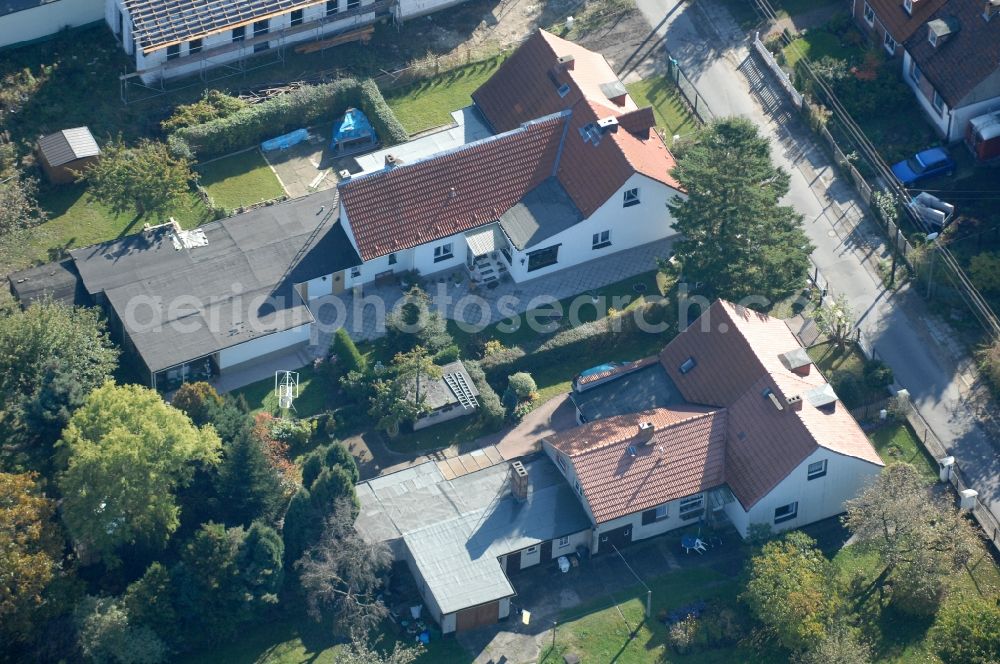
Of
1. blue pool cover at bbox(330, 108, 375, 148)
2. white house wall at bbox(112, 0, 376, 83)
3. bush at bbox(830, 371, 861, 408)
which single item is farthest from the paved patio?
white house wall at bbox(112, 0, 376, 83)

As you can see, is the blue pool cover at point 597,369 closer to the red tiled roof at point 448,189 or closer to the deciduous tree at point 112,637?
the red tiled roof at point 448,189

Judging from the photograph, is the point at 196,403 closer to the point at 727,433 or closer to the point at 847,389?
the point at 727,433

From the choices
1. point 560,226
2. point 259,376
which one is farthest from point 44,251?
point 560,226

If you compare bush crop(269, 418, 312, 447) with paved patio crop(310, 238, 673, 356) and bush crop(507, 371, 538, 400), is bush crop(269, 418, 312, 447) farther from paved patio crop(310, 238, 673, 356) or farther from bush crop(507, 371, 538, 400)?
bush crop(507, 371, 538, 400)

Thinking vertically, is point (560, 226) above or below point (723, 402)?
above

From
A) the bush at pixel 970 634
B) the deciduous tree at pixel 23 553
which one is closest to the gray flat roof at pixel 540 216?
the deciduous tree at pixel 23 553

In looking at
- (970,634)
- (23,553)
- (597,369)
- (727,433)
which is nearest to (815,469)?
(727,433)

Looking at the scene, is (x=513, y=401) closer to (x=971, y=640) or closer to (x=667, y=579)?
(x=667, y=579)
